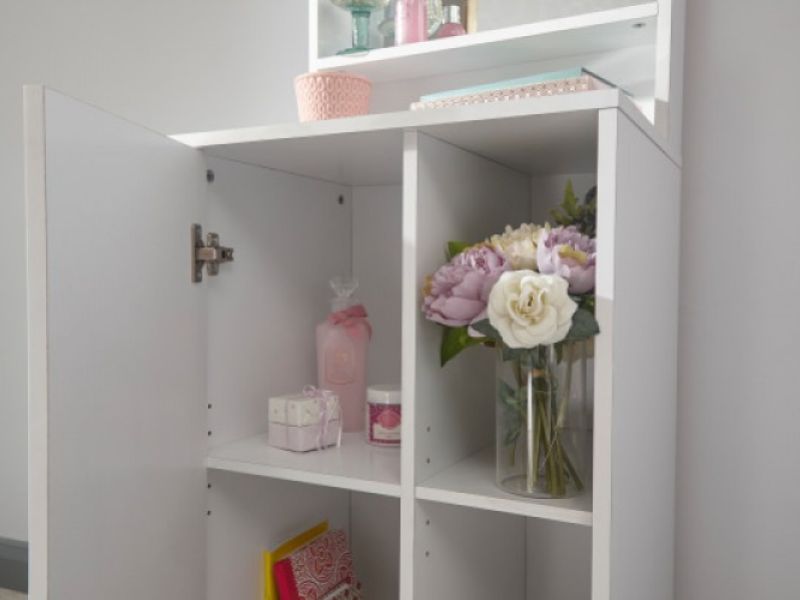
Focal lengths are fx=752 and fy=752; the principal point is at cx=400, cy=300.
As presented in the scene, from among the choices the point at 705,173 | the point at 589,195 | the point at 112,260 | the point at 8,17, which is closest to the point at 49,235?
the point at 112,260

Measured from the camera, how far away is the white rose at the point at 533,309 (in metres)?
0.76

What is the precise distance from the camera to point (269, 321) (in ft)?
3.89

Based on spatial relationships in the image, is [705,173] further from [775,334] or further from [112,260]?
[112,260]

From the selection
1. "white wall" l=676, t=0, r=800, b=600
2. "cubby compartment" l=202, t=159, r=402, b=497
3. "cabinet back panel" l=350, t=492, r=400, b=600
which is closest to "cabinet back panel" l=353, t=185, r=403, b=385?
"cubby compartment" l=202, t=159, r=402, b=497

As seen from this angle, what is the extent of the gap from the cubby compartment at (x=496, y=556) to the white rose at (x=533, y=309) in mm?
269

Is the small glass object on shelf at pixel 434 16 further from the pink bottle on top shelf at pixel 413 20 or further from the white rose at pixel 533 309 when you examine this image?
the white rose at pixel 533 309

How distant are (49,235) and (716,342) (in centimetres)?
93

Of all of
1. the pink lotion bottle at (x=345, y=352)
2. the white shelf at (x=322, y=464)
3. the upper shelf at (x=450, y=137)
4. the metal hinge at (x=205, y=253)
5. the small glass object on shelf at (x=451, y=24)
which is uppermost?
the small glass object on shelf at (x=451, y=24)

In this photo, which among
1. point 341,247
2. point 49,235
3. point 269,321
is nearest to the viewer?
point 49,235

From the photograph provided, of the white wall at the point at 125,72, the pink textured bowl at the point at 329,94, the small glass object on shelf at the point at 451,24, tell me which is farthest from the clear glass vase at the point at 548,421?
the white wall at the point at 125,72

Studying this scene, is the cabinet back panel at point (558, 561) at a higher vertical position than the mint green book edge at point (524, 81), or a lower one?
lower

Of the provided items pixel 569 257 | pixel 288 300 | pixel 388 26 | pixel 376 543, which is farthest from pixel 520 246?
pixel 376 543

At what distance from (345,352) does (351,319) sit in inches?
2.2

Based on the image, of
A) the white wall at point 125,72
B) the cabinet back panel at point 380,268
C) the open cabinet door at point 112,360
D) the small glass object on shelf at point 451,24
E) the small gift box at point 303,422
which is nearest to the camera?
the open cabinet door at point 112,360
